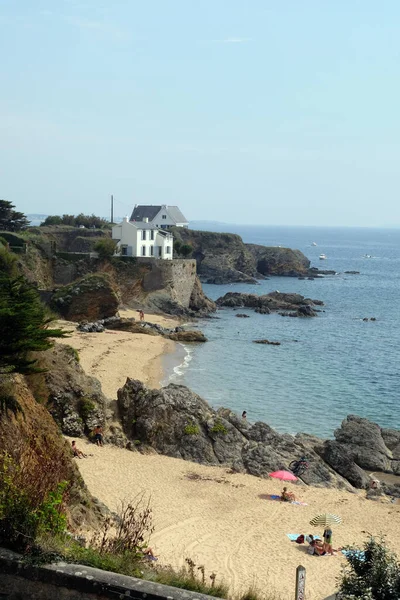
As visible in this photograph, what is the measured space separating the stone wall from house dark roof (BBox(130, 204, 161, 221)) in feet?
290

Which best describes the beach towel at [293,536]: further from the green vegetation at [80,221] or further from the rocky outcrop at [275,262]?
the rocky outcrop at [275,262]

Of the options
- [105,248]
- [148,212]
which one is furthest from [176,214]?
[105,248]

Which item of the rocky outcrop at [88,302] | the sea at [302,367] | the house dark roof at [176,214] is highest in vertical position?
the house dark roof at [176,214]

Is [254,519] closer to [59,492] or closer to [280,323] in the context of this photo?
[59,492]

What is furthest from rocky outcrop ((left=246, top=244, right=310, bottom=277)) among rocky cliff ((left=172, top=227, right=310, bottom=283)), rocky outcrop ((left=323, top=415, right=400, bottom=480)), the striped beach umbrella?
the striped beach umbrella

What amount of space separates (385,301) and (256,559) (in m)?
78.3

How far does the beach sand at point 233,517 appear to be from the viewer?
14609mm

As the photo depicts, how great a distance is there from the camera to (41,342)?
15367 mm

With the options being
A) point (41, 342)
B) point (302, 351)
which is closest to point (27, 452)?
point (41, 342)

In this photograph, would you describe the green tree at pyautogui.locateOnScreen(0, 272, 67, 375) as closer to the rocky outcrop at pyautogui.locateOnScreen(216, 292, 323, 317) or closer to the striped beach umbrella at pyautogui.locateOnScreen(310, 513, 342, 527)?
the striped beach umbrella at pyautogui.locateOnScreen(310, 513, 342, 527)

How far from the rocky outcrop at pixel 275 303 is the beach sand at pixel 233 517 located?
1945 inches

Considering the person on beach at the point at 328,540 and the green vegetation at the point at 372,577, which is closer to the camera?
the green vegetation at the point at 372,577

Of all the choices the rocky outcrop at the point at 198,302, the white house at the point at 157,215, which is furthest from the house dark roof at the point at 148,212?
the rocky outcrop at the point at 198,302

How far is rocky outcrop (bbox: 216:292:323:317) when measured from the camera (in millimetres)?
71250
